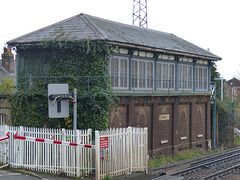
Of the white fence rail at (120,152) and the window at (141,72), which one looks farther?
the window at (141,72)

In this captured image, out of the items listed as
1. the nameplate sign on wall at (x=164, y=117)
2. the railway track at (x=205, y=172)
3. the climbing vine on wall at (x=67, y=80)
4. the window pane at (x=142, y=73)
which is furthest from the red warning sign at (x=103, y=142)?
the nameplate sign on wall at (x=164, y=117)

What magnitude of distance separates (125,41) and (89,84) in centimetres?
272

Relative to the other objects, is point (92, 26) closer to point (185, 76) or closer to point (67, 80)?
point (67, 80)

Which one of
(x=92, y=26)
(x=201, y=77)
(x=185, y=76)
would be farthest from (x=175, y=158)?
(x=92, y=26)

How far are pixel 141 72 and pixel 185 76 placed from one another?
4877 millimetres

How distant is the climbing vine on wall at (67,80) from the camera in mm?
15641

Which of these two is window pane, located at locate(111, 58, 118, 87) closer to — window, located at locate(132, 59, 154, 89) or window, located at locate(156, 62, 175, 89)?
window, located at locate(132, 59, 154, 89)

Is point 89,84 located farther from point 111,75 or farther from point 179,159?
point 179,159

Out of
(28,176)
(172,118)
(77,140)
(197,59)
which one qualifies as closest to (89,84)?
(77,140)

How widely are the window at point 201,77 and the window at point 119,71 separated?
7.67m

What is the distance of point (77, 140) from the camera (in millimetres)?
12680

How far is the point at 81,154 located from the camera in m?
12.5

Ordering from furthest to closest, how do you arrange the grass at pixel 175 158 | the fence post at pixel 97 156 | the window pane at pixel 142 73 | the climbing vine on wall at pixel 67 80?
the window pane at pixel 142 73 → the grass at pixel 175 158 → the climbing vine on wall at pixel 67 80 → the fence post at pixel 97 156

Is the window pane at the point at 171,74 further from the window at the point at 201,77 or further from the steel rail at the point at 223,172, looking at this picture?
the steel rail at the point at 223,172
